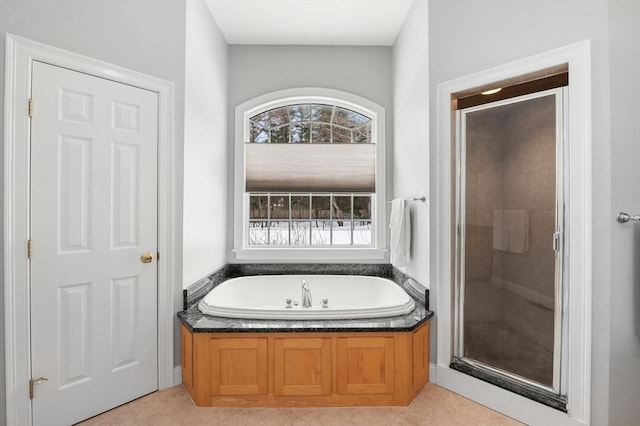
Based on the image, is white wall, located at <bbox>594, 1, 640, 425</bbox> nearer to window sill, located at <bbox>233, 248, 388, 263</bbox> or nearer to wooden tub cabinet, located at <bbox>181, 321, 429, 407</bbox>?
wooden tub cabinet, located at <bbox>181, 321, 429, 407</bbox>

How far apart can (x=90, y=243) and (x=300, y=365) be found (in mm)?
1424

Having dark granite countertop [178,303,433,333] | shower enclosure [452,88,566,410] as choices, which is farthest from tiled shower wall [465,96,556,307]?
dark granite countertop [178,303,433,333]

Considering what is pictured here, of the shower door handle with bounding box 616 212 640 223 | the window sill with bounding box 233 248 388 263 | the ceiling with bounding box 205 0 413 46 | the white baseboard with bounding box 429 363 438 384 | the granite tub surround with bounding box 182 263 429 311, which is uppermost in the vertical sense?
the ceiling with bounding box 205 0 413 46

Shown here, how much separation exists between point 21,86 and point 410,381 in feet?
8.73

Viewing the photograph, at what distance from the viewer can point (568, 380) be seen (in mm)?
1807

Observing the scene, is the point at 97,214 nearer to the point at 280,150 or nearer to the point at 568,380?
the point at 280,150

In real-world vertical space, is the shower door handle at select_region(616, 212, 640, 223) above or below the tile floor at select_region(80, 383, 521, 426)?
above

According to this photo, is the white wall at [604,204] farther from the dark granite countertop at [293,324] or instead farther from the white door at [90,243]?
the white door at [90,243]

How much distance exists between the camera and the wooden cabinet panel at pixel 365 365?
6.66 feet

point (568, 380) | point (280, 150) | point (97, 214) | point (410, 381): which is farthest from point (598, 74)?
point (97, 214)

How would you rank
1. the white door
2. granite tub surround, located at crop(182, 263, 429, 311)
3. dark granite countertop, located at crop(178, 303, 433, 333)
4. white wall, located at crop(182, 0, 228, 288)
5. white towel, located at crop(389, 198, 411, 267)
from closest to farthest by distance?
the white door → dark granite countertop, located at crop(178, 303, 433, 333) → white wall, located at crop(182, 0, 228, 288) → white towel, located at crop(389, 198, 411, 267) → granite tub surround, located at crop(182, 263, 429, 311)

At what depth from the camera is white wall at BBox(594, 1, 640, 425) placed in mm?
1623

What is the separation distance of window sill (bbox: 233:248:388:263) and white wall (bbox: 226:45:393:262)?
0.68ft

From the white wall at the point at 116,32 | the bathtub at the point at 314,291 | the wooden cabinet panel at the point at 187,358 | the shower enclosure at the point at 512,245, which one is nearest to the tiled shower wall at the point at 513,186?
the shower enclosure at the point at 512,245
